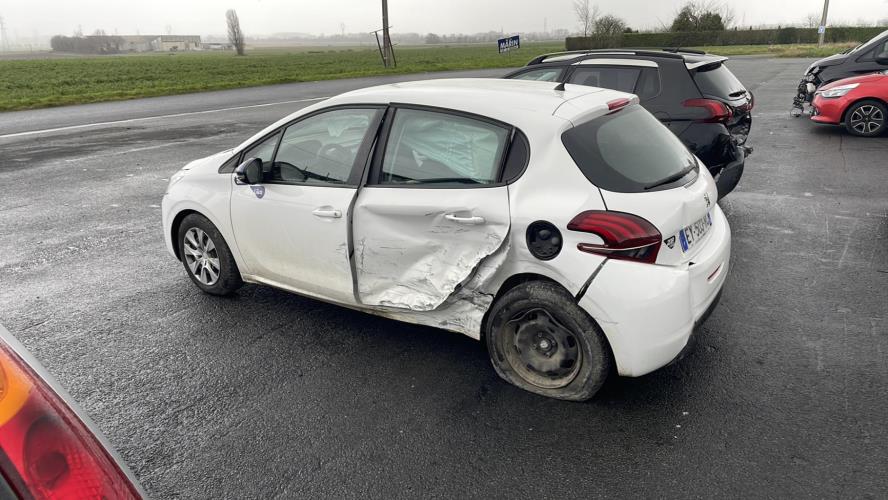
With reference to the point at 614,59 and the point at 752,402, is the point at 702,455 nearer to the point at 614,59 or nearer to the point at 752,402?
the point at 752,402

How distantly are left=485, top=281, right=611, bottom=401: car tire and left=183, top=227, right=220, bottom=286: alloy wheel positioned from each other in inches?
92.0

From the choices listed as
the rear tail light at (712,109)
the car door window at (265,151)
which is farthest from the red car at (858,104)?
the car door window at (265,151)

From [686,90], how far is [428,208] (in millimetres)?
4587

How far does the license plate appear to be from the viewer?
11.3 feet

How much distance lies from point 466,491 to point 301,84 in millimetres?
24910

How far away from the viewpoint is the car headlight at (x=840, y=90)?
11.3 m

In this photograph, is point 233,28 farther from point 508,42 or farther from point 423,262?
point 423,262

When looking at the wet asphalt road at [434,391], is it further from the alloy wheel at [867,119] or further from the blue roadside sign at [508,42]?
the blue roadside sign at [508,42]

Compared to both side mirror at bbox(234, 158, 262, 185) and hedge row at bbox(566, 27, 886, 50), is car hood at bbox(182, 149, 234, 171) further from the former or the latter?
hedge row at bbox(566, 27, 886, 50)

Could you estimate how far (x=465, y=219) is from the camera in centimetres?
357

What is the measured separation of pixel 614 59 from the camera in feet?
25.1

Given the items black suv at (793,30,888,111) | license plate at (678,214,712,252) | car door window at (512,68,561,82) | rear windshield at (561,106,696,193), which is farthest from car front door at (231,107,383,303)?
black suv at (793,30,888,111)

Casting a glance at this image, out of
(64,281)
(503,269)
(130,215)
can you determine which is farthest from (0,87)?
(503,269)

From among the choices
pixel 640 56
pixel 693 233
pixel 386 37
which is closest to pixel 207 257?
pixel 693 233
